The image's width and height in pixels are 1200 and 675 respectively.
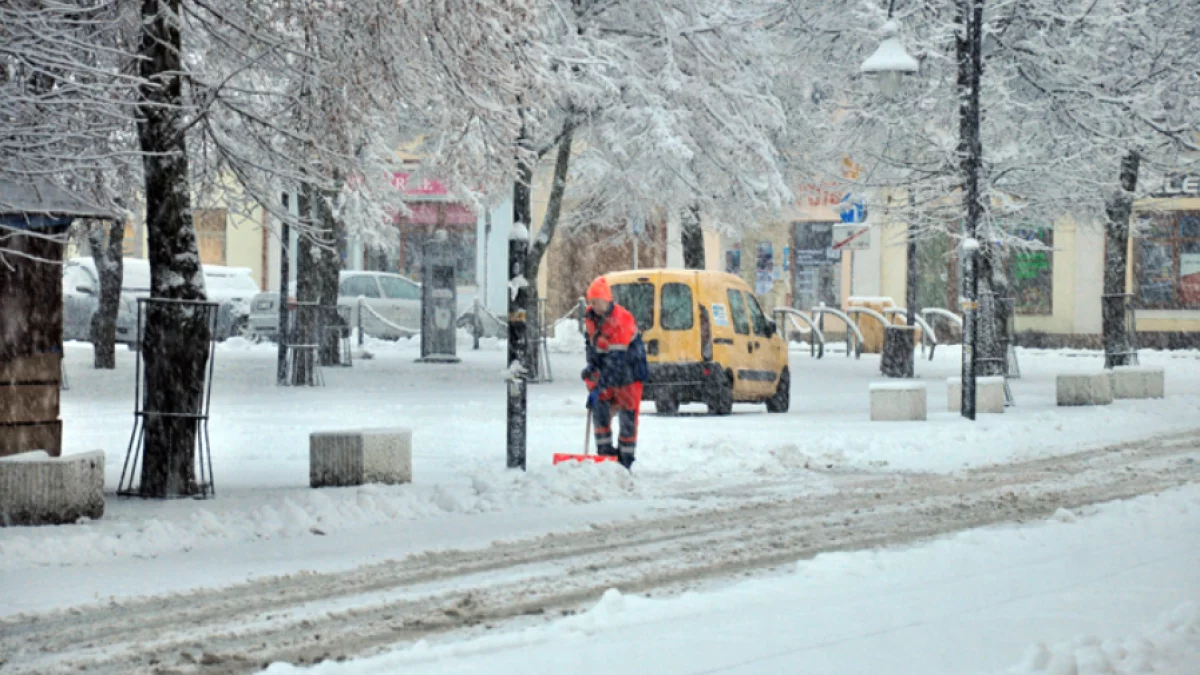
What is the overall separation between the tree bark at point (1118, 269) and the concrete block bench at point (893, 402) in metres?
7.55

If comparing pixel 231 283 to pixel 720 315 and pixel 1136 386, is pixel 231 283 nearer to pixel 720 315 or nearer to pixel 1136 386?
pixel 720 315

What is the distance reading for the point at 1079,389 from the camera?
22.8 metres

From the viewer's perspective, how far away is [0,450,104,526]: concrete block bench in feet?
34.4

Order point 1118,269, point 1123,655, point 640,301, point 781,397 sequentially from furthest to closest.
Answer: point 1118,269 < point 781,397 < point 640,301 < point 1123,655

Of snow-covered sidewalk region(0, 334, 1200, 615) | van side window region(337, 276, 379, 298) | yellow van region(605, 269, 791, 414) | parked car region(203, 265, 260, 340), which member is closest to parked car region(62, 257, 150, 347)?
parked car region(203, 265, 260, 340)

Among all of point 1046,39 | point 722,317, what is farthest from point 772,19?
point 722,317

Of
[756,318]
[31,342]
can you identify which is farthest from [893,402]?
[31,342]

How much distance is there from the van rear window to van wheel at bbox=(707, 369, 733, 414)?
1022mm

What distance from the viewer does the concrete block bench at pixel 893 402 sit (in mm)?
19812

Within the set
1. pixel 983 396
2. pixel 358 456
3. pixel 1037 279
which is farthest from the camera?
pixel 1037 279

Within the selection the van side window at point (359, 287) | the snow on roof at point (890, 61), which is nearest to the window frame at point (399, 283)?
the van side window at point (359, 287)

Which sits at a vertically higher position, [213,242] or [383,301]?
[213,242]

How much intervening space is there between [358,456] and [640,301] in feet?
27.4

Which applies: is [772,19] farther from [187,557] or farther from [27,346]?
[187,557]
